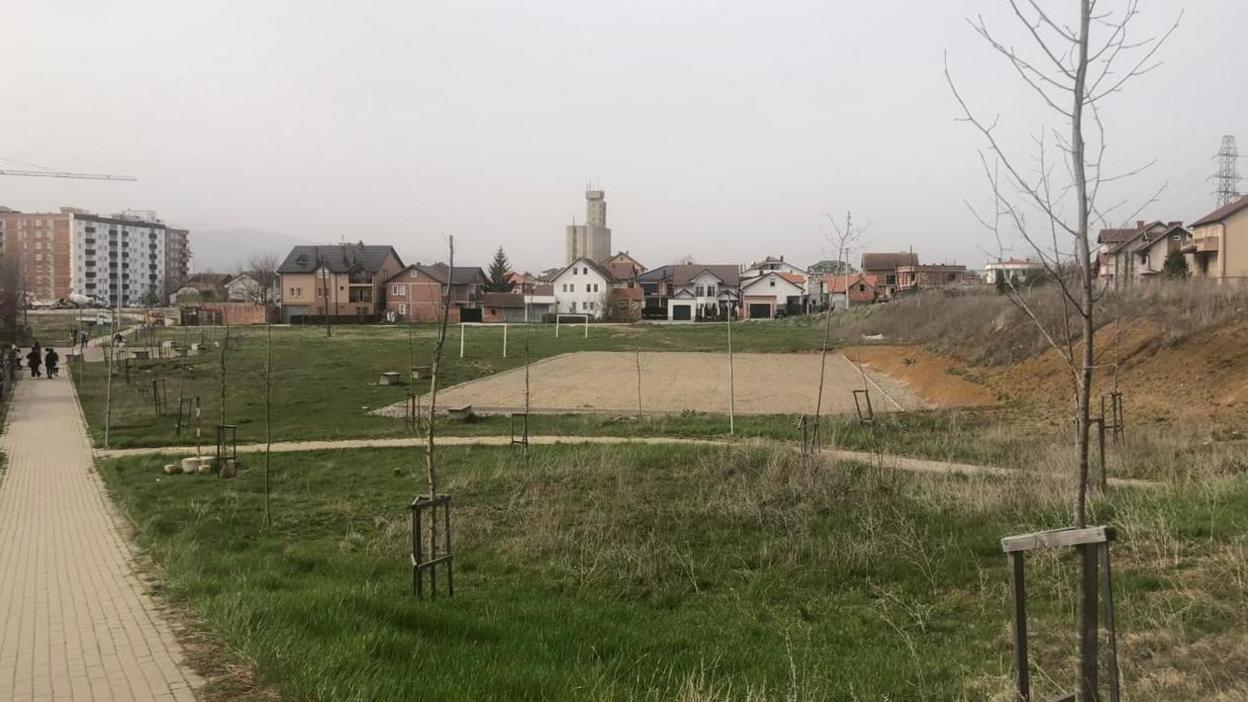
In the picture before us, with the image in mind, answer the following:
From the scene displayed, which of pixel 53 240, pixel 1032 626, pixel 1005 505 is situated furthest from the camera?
pixel 53 240

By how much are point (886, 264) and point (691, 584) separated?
4100 inches

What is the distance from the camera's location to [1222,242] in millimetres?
43750

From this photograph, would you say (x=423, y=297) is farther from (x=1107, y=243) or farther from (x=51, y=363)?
(x=1107, y=243)

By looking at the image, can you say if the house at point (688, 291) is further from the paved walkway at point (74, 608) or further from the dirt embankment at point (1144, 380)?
the paved walkway at point (74, 608)

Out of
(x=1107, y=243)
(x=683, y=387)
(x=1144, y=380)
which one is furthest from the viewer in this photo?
(x=683, y=387)

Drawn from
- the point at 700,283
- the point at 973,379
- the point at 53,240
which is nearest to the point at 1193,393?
the point at 973,379

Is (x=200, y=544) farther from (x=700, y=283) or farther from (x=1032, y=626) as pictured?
(x=700, y=283)

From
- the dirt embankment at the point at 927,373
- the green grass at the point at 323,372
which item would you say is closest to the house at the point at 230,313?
the green grass at the point at 323,372

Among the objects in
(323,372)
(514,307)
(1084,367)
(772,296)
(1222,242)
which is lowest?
(323,372)

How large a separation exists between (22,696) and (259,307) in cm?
8820

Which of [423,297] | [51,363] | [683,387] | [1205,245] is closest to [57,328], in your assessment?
[423,297]

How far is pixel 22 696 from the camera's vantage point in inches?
188

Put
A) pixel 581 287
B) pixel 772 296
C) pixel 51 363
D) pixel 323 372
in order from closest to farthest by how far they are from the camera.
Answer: pixel 51 363 → pixel 323 372 → pixel 772 296 → pixel 581 287

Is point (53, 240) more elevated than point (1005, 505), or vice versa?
point (53, 240)
